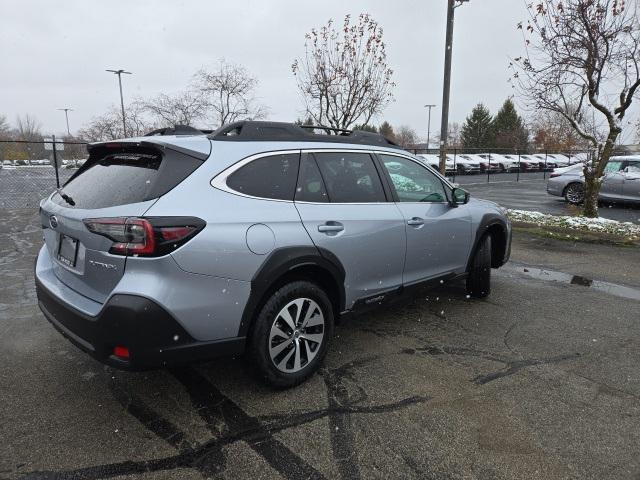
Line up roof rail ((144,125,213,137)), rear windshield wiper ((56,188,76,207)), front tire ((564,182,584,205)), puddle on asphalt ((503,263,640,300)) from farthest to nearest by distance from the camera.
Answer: front tire ((564,182,584,205)) < puddle on asphalt ((503,263,640,300)) < roof rail ((144,125,213,137)) < rear windshield wiper ((56,188,76,207))

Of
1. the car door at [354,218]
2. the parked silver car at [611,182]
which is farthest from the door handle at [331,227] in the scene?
the parked silver car at [611,182]

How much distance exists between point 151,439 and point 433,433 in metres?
1.58

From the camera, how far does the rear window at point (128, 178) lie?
2572mm

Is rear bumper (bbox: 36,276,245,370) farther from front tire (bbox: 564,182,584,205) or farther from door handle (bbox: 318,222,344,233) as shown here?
front tire (bbox: 564,182,584,205)

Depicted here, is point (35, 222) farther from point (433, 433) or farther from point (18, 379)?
point (433, 433)

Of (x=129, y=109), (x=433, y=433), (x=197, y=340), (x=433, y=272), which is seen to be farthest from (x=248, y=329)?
(x=129, y=109)

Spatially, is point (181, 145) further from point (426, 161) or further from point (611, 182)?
point (426, 161)

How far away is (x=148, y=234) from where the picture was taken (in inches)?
Result: 92.7

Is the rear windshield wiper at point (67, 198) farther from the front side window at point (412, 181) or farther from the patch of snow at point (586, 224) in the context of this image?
the patch of snow at point (586, 224)

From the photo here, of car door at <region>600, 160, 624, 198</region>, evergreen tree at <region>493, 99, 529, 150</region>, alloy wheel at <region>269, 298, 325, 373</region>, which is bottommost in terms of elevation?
alloy wheel at <region>269, 298, 325, 373</region>

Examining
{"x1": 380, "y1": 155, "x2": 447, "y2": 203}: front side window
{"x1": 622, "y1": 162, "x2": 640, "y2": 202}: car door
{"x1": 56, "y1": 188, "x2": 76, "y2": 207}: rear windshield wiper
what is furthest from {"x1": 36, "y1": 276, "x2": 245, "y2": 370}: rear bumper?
{"x1": 622, "y1": 162, "x2": 640, "y2": 202}: car door

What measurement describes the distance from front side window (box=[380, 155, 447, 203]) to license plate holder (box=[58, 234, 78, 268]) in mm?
2394

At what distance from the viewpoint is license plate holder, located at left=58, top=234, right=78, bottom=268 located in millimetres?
2738

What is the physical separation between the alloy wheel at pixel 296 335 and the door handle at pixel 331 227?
473 mm
